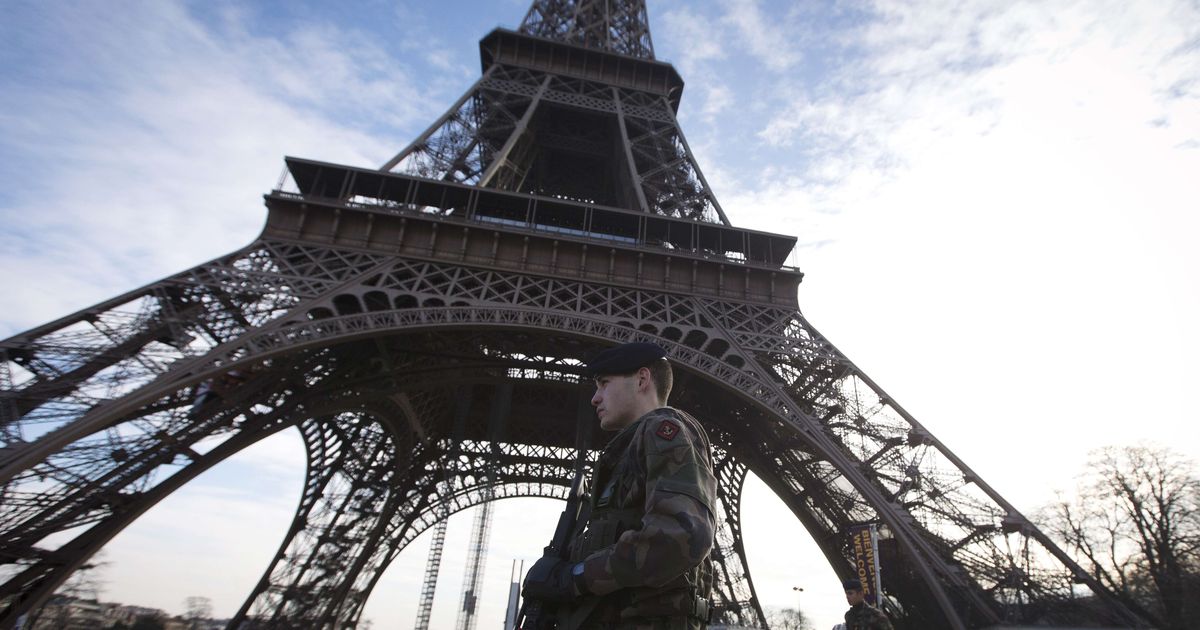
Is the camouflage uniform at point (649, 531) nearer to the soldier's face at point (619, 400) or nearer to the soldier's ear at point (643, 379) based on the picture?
the soldier's face at point (619, 400)

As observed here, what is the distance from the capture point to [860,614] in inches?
271

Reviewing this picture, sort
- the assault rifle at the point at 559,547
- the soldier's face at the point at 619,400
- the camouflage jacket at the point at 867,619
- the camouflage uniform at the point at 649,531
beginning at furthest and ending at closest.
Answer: the camouflage jacket at the point at 867,619 → the soldier's face at the point at 619,400 → the assault rifle at the point at 559,547 → the camouflage uniform at the point at 649,531

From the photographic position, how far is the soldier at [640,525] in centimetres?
218

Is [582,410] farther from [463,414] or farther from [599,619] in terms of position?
[599,619]

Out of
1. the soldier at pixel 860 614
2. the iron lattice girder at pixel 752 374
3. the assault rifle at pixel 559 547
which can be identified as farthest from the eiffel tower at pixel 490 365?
the assault rifle at pixel 559 547

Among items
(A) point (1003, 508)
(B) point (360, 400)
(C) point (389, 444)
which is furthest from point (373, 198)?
(A) point (1003, 508)

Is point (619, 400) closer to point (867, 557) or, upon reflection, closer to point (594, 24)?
point (867, 557)

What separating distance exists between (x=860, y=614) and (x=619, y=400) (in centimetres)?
550

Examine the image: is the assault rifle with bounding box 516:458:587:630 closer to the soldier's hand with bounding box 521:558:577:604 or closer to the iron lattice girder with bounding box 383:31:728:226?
the soldier's hand with bounding box 521:558:577:604

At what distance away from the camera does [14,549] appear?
39.9 feet

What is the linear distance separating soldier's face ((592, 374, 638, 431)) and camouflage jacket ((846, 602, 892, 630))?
5.26 m

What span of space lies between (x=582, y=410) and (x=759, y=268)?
10.8m

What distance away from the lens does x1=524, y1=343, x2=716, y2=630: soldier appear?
2178mm

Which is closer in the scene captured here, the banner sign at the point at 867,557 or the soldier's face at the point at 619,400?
the soldier's face at the point at 619,400
